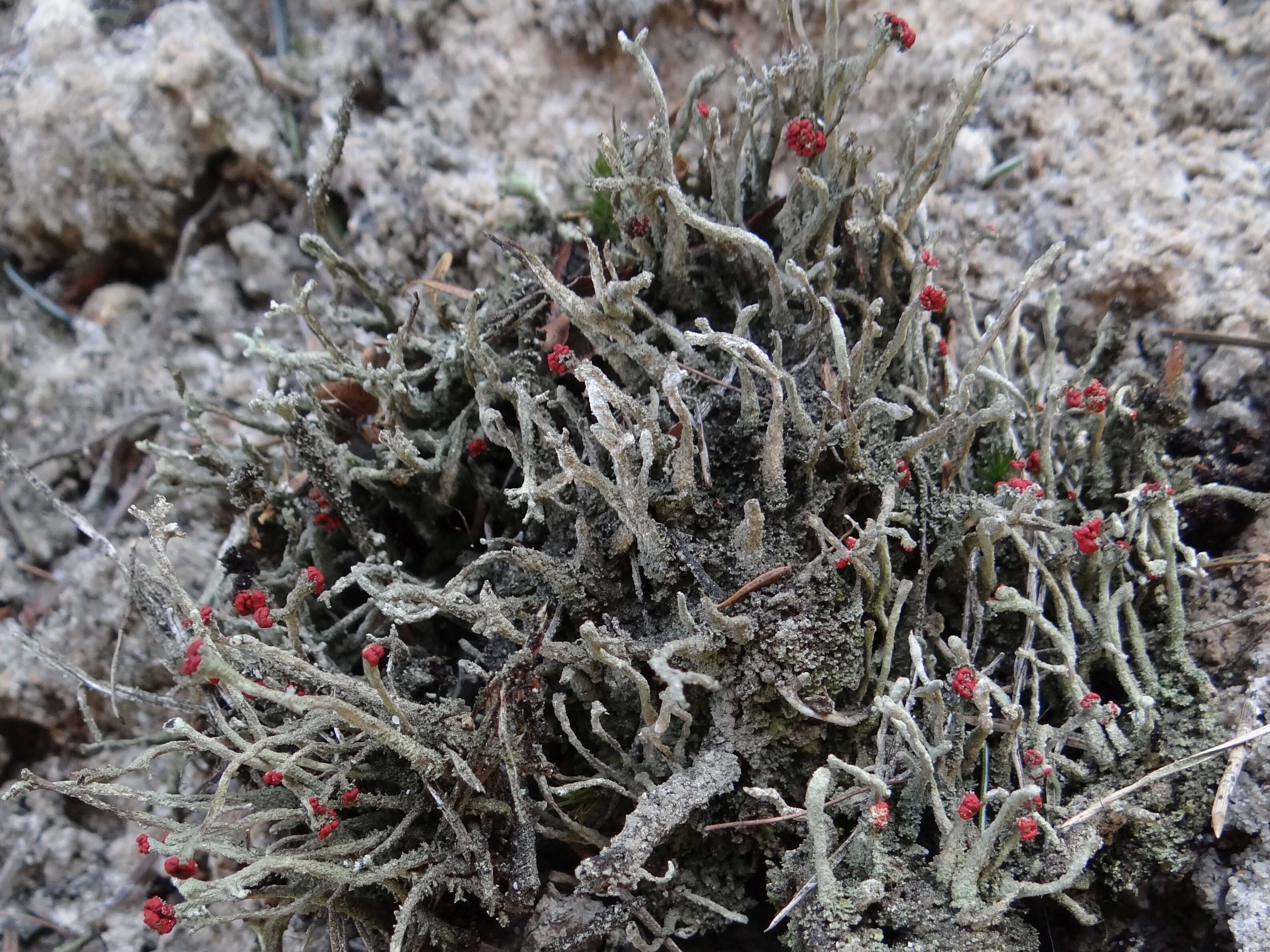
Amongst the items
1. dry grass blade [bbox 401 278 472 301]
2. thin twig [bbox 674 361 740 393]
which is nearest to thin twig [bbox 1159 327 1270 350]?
thin twig [bbox 674 361 740 393]

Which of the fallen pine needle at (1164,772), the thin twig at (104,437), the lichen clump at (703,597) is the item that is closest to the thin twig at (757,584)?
the lichen clump at (703,597)

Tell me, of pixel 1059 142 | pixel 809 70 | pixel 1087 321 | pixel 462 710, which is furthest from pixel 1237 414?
pixel 462 710

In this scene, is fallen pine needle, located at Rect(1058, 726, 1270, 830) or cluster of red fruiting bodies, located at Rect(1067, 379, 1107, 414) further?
cluster of red fruiting bodies, located at Rect(1067, 379, 1107, 414)

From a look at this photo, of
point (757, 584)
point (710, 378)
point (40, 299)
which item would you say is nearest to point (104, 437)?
point (40, 299)

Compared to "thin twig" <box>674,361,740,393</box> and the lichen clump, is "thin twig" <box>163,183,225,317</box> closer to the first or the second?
the lichen clump

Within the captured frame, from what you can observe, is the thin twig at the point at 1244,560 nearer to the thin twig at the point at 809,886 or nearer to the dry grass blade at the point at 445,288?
the thin twig at the point at 809,886

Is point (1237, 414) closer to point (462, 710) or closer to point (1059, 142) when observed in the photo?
point (1059, 142)

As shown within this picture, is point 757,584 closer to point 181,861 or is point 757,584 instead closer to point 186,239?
point 181,861
